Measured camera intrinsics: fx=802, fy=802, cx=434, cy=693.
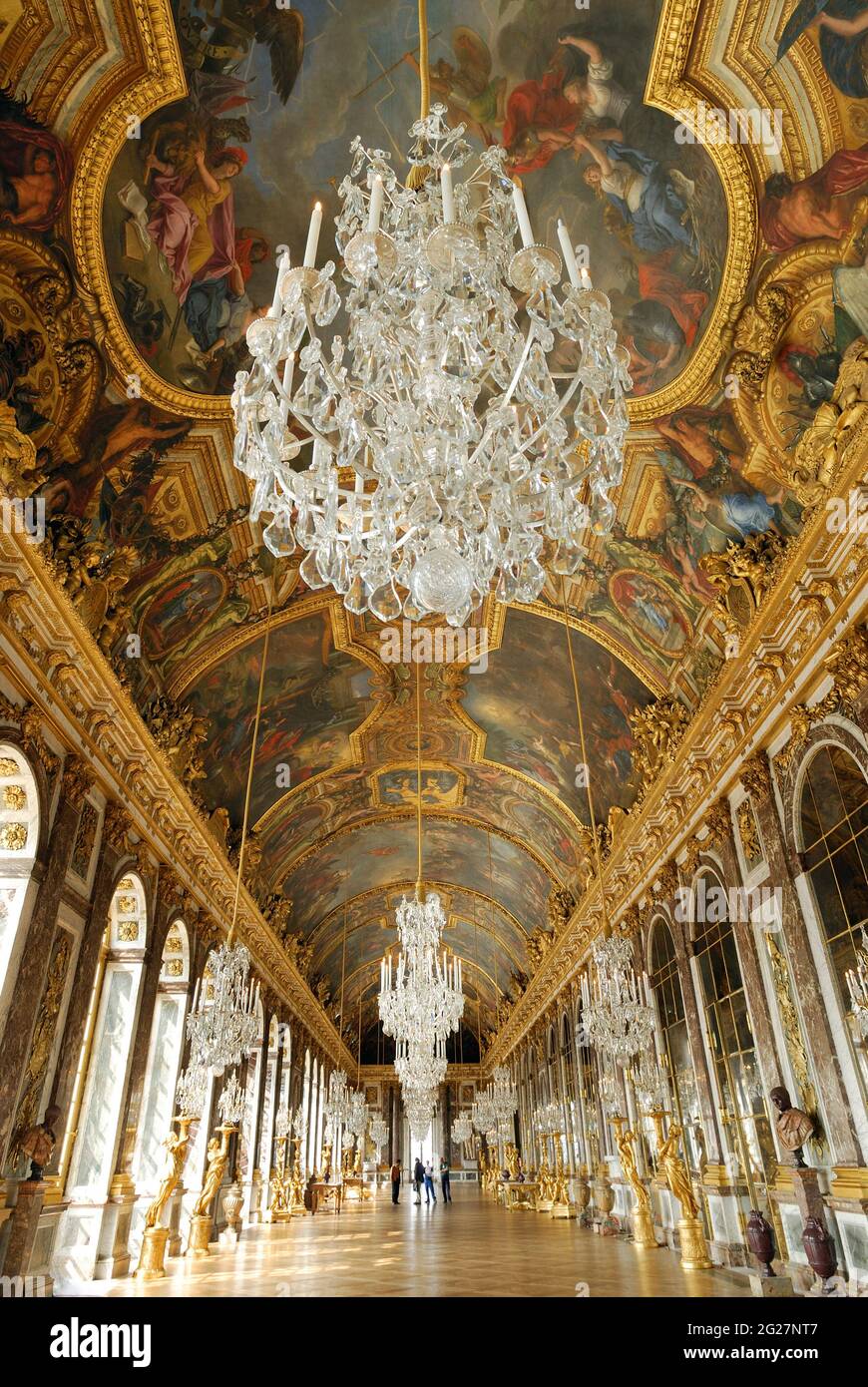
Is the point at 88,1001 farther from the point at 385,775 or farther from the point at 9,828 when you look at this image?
the point at 385,775

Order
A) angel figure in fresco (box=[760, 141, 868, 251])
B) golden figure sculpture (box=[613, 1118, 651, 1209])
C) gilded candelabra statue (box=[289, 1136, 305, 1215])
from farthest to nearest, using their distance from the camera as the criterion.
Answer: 1. gilded candelabra statue (box=[289, 1136, 305, 1215])
2. golden figure sculpture (box=[613, 1118, 651, 1209])
3. angel figure in fresco (box=[760, 141, 868, 251])

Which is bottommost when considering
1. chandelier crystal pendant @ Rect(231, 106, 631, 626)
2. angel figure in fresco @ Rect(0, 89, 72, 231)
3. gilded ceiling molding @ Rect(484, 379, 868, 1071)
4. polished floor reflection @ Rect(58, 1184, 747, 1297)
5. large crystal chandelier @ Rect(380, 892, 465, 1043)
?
polished floor reflection @ Rect(58, 1184, 747, 1297)

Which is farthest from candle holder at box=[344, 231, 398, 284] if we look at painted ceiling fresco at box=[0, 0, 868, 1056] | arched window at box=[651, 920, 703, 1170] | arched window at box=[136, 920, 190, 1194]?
arched window at box=[651, 920, 703, 1170]

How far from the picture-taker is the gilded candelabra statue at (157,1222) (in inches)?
376

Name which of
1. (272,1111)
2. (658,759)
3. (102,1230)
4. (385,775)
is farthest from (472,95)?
(272,1111)

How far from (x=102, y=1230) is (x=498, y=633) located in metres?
10.4

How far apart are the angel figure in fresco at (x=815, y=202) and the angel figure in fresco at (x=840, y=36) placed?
1.62 ft

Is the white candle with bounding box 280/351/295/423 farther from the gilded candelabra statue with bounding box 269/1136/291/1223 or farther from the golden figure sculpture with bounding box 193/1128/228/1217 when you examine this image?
the gilded candelabra statue with bounding box 269/1136/291/1223

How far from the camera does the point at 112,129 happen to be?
6738mm

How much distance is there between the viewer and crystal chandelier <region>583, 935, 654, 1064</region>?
36.1 ft

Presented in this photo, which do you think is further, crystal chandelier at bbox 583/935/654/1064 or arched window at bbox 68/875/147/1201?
crystal chandelier at bbox 583/935/654/1064

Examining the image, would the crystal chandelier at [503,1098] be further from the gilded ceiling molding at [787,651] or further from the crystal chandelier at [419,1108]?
the gilded ceiling molding at [787,651]

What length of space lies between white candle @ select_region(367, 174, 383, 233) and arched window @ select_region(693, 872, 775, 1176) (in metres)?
9.43

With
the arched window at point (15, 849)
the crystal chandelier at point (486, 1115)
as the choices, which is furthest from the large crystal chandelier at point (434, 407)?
the crystal chandelier at point (486, 1115)
